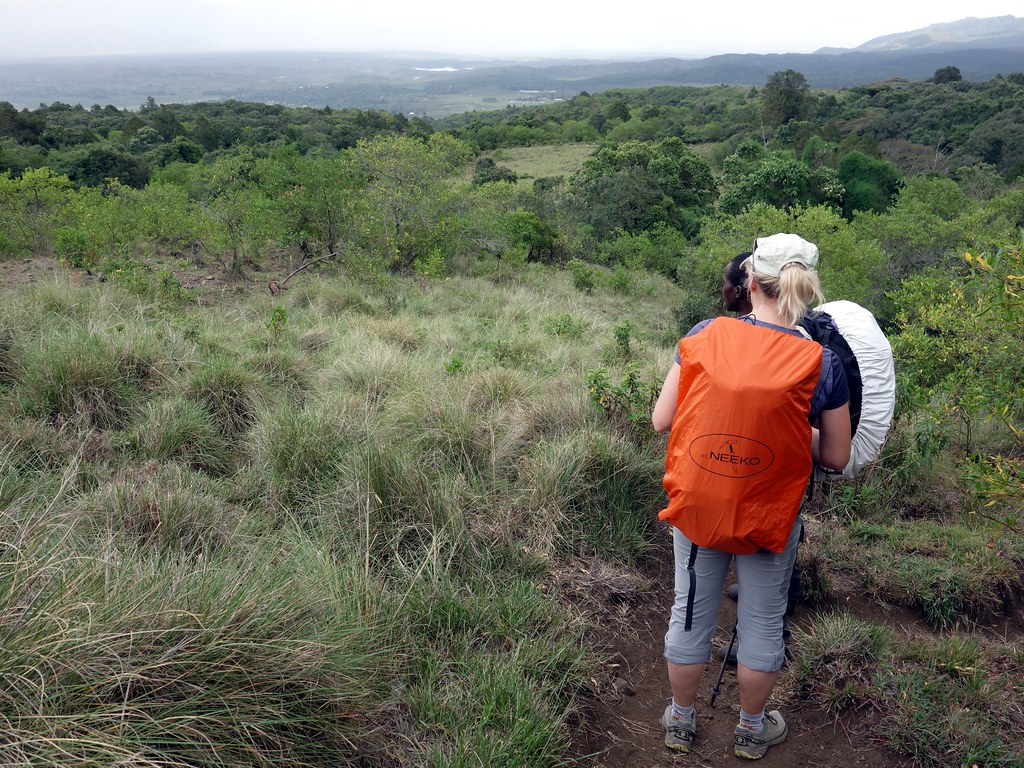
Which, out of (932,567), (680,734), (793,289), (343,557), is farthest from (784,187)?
(680,734)

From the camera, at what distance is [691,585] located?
2.30 meters

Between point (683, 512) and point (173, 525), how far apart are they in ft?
7.57

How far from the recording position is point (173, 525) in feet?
10.0

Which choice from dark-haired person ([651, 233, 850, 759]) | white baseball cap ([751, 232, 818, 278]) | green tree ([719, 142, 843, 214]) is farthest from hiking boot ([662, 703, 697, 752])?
green tree ([719, 142, 843, 214])

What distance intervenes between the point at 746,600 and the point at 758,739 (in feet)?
1.83

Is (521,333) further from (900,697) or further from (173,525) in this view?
(900,697)

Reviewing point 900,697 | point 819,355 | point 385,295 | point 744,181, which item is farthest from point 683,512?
point 744,181

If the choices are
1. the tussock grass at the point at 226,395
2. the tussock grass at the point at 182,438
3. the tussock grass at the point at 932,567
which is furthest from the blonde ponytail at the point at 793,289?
the tussock grass at the point at 226,395

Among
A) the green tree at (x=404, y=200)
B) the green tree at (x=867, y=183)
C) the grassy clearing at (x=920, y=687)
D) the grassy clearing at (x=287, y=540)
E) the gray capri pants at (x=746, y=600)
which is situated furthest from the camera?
the green tree at (x=867, y=183)

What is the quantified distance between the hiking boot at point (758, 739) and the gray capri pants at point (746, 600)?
1.01ft

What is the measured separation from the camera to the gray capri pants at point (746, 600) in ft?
7.40

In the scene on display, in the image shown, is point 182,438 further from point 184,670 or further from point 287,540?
point 184,670

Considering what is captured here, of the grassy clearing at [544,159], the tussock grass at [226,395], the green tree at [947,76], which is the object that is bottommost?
the tussock grass at [226,395]

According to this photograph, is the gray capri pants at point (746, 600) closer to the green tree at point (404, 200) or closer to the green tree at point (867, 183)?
the green tree at point (404, 200)
